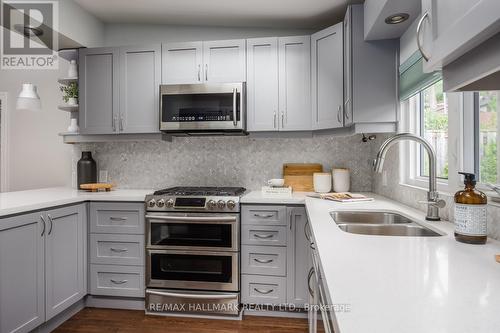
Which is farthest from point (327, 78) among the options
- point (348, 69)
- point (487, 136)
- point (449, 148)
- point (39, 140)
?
point (39, 140)

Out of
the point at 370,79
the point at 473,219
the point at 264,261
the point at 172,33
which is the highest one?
the point at 172,33

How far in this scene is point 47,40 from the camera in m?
2.68

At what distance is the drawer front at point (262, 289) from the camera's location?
2.30 meters

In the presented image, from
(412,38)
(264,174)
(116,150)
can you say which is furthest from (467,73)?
(116,150)

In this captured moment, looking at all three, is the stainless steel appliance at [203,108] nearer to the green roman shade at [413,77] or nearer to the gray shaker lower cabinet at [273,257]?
the gray shaker lower cabinet at [273,257]

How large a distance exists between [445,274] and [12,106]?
4143mm

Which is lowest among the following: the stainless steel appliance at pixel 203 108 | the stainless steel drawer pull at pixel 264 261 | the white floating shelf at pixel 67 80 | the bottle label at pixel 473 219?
the stainless steel drawer pull at pixel 264 261

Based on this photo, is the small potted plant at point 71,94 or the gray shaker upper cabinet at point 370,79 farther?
the small potted plant at point 71,94

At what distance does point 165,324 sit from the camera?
225 centimetres

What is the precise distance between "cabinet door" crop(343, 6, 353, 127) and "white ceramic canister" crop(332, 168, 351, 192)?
503 millimetres

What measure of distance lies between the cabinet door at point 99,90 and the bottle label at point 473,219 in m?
2.68

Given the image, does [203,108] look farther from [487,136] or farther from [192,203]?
[487,136]

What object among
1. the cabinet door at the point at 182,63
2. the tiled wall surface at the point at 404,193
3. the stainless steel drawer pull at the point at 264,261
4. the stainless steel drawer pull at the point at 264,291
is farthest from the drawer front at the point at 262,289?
the cabinet door at the point at 182,63

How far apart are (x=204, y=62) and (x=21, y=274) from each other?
204 centimetres
